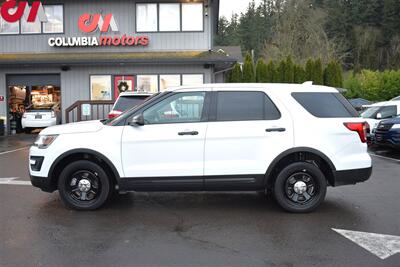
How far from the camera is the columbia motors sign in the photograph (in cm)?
2227

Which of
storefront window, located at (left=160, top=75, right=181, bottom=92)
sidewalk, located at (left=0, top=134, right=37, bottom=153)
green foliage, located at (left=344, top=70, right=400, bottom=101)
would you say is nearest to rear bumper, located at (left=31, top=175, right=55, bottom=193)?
sidewalk, located at (left=0, top=134, right=37, bottom=153)

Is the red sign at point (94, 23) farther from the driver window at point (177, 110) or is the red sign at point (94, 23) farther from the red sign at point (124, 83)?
the driver window at point (177, 110)

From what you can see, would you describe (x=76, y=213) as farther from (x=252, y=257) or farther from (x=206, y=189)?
(x=252, y=257)

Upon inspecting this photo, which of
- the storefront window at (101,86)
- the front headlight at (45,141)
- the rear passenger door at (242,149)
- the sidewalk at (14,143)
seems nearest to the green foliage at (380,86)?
the storefront window at (101,86)

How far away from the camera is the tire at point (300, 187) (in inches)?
265

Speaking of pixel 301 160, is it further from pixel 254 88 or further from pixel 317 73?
pixel 317 73

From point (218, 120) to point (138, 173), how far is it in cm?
134

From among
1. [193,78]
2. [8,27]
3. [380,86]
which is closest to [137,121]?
[193,78]

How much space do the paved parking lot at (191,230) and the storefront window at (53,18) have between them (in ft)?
52.6

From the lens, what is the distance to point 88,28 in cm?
2241

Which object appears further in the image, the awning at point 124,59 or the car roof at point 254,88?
the awning at point 124,59

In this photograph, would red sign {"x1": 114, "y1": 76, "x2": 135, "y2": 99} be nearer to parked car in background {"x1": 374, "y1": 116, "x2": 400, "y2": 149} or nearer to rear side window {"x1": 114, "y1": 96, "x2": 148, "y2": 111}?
rear side window {"x1": 114, "y1": 96, "x2": 148, "y2": 111}

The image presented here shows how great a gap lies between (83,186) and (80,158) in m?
0.41

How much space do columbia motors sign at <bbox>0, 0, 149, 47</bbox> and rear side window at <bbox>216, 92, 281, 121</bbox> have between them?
16.1 meters
